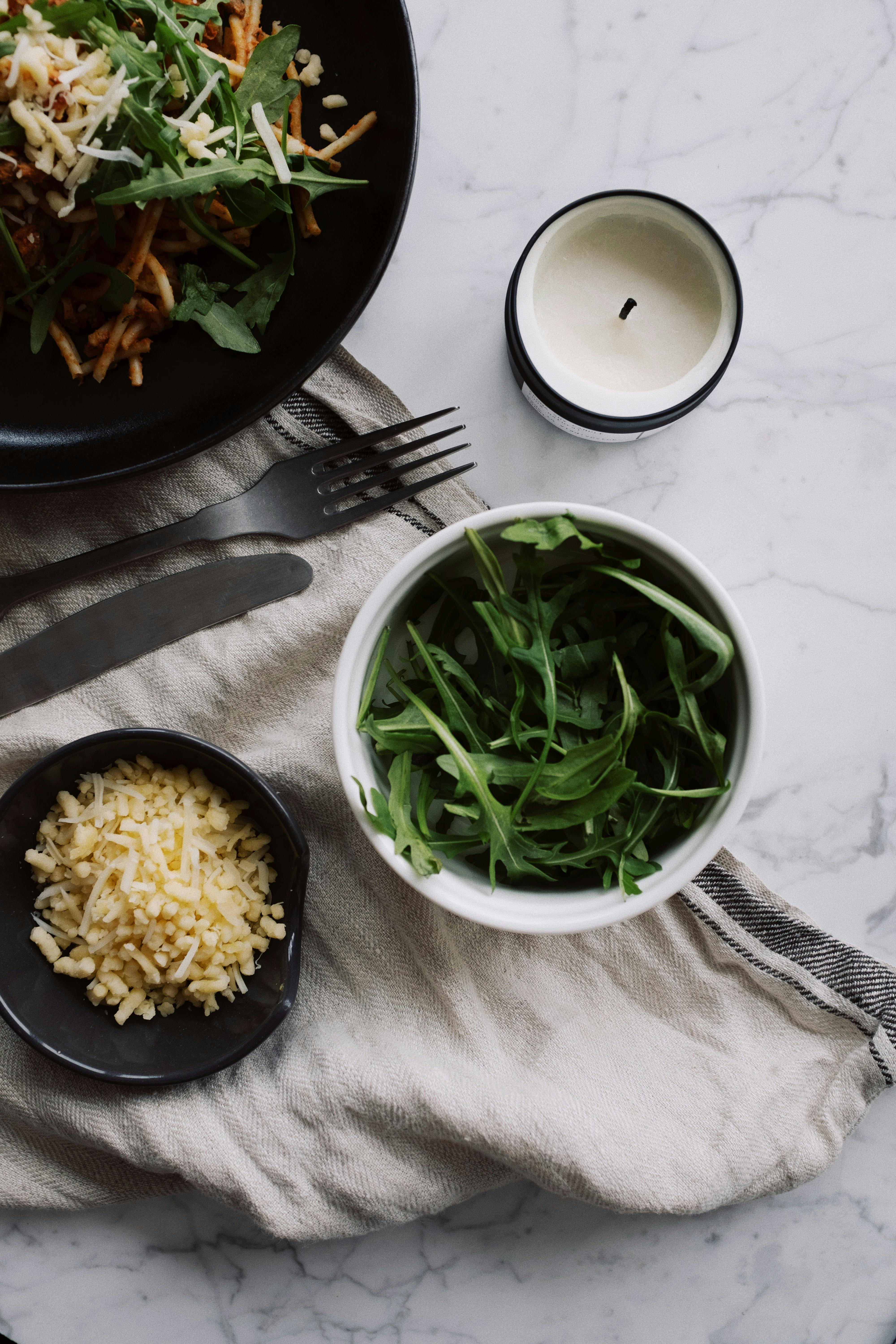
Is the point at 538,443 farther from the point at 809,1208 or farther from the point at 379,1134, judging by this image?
the point at 809,1208

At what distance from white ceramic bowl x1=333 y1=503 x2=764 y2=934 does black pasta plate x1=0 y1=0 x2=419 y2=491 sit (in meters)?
0.22

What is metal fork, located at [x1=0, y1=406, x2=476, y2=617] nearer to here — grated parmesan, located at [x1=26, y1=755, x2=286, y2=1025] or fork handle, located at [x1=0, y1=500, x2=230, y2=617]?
fork handle, located at [x1=0, y1=500, x2=230, y2=617]

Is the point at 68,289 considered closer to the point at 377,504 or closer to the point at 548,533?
the point at 377,504

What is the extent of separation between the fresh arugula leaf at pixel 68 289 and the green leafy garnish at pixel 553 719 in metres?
0.12

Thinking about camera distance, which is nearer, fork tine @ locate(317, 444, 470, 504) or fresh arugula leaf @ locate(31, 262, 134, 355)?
fresh arugula leaf @ locate(31, 262, 134, 355)

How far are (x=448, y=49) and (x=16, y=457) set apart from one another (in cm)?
63

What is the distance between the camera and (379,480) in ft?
3.31

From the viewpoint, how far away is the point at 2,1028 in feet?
3.42

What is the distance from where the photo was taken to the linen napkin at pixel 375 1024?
3.34 ft

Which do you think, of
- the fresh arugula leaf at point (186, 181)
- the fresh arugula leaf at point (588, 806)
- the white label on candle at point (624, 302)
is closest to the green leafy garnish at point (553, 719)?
the fresh arugula leaf at point (588, 806)

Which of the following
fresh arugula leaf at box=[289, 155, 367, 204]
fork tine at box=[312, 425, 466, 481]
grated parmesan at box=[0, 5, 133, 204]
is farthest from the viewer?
fork tine at box=[312, 425, 466, 481]

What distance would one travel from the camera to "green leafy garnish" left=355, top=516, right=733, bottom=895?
849 mm

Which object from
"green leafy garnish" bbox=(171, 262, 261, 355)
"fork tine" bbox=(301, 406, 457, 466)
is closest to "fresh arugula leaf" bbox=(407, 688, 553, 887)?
"fork tine" bbox=(301, 406, 457, 466)

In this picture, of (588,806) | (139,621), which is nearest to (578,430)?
(588,806)
